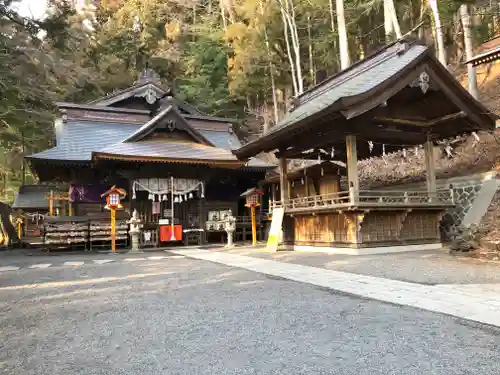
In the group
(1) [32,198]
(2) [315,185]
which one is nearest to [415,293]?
(2) [315,185]

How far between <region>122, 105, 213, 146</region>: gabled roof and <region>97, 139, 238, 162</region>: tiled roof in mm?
327

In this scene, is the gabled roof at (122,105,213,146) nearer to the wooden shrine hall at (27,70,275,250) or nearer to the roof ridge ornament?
the wooden shrine hall at (27,70,275,250)

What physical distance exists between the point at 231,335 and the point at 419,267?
17.2 ft

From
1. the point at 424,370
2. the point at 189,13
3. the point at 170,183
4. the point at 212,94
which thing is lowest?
the point at 424,370

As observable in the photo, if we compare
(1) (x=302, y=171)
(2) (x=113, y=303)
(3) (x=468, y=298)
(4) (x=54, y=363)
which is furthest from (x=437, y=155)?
(4) (x=54, y=363)

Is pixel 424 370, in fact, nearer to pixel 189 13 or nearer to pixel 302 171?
pixel 302 171

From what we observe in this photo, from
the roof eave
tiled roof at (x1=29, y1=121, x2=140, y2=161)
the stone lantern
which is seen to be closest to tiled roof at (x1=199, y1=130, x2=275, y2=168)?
the roof eave

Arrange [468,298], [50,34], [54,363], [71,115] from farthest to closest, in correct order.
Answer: [71,115], [50,34], [468,298], [54,363]

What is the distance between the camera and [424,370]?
8.69 ft

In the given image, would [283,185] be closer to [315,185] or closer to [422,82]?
[315,185]

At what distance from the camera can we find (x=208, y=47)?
2892 cm

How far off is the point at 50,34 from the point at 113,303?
12.1 metres

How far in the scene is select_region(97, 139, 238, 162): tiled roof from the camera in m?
15.6

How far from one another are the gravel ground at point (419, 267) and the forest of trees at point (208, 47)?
34.2 ft
